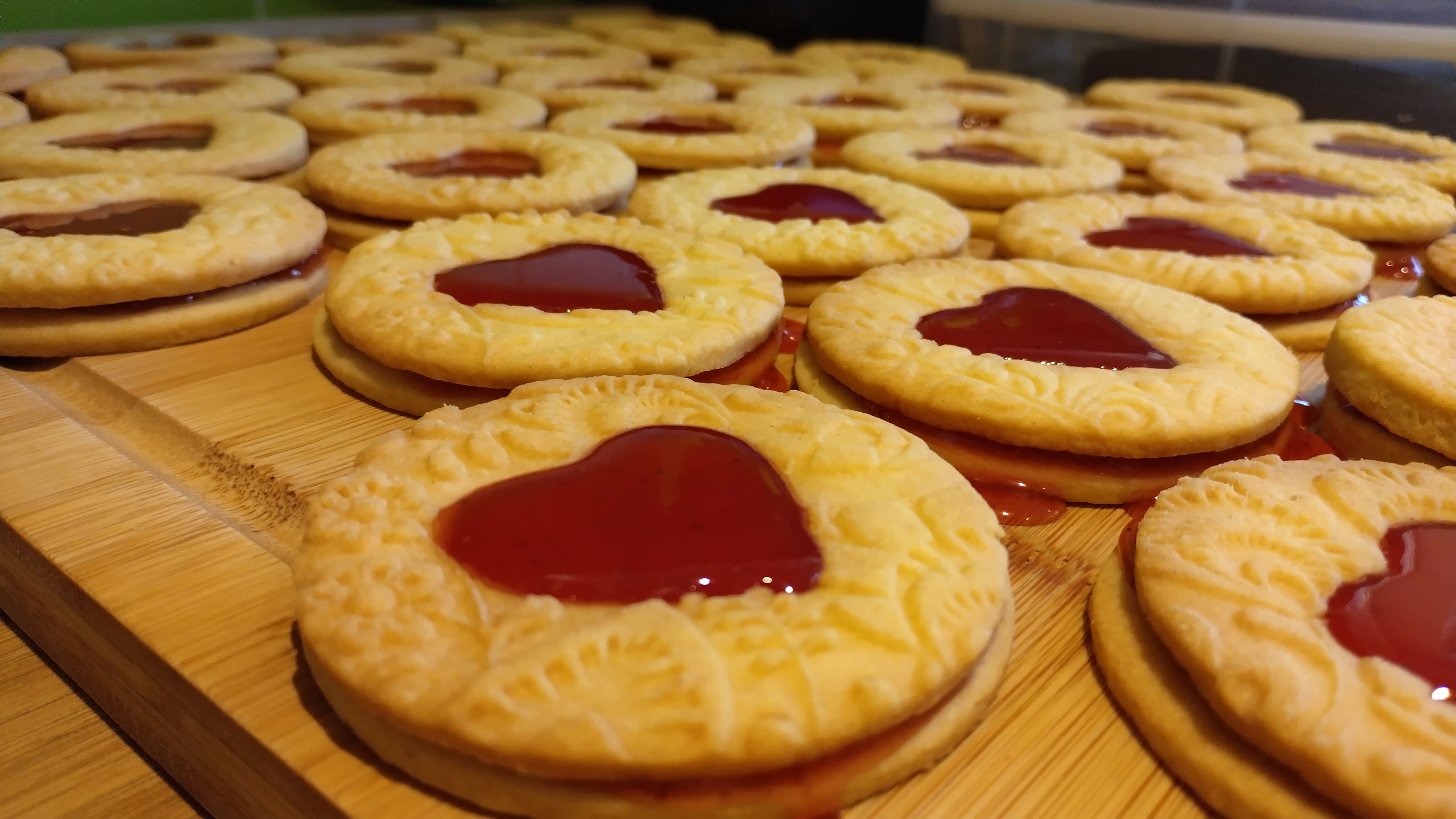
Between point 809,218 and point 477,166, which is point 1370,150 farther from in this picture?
point 477,166

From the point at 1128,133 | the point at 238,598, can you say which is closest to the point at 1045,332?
the point at 238,598

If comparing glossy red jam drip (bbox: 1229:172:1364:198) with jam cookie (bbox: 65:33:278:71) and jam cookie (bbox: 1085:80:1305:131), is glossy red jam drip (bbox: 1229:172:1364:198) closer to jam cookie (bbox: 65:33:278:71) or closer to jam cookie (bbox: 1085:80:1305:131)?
jam cookie (bbox: 1085:80:1305:131)

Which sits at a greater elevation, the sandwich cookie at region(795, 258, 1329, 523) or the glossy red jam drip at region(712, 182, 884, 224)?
the glossy red jam drip at region(712, 182, 884, 224)

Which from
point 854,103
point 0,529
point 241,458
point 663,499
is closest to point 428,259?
point 241,458

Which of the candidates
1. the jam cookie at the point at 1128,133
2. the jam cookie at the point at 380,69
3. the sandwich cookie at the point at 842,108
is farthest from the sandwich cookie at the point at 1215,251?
the jam cookie at the point at 380,69

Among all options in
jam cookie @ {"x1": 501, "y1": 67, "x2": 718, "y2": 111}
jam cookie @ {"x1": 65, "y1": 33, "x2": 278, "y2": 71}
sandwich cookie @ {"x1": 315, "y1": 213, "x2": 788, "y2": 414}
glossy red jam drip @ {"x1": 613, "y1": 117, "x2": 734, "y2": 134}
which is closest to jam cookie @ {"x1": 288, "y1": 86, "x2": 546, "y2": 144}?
jam cookie @ {"x1": 501, "y1": 67, "x2": 718, "y2": 111}

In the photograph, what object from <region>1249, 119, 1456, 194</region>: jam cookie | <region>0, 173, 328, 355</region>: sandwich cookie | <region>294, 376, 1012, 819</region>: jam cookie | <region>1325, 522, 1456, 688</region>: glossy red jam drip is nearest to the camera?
<region>294, 376, 1012, 819</region>: jam cookie

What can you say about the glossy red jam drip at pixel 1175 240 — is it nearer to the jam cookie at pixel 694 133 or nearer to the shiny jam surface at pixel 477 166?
the jam cookie at pixel 694 133
